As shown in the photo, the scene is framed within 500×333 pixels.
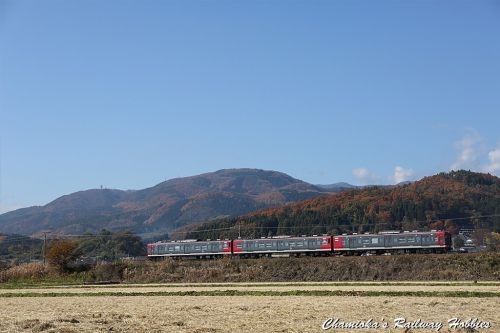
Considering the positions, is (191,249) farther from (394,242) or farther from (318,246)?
(394,242)

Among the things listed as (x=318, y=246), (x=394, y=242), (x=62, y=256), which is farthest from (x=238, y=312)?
(x=62, y=256)

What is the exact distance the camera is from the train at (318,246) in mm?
71812

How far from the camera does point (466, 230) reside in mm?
138875

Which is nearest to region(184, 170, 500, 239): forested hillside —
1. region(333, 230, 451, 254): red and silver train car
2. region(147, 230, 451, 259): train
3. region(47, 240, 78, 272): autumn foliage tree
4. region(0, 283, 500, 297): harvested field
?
region(147, 230, 451, 259): train

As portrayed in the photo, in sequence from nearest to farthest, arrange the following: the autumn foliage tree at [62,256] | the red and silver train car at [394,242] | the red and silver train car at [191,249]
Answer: the red and silver train car at [394,242]
the autumn foliage tree at [62,256]
the red and silver train car at [191,249]

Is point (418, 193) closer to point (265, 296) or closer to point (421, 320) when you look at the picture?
point (265, 296)

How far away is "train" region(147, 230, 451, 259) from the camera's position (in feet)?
236

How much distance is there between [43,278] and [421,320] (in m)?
65.2

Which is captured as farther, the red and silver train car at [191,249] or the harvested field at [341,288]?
the red and silver train car at [191,249]

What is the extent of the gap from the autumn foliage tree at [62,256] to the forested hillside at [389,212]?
66634 mm

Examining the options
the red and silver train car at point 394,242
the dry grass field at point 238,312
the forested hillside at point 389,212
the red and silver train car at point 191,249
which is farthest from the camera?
the forested hillside at point 389,212

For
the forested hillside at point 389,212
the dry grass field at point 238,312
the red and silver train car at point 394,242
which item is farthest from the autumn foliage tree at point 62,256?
the forested hillside at point 389,212

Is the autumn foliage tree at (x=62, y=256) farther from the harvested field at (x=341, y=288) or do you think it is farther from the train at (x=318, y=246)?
the harvested field at (x=341, y=288)

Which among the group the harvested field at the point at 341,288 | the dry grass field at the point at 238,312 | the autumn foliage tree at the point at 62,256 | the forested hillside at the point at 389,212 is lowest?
the harvested field at the point at 341,288
